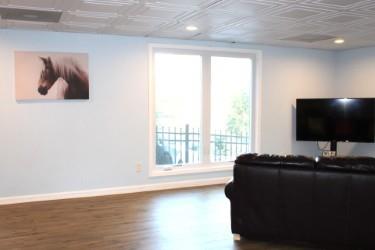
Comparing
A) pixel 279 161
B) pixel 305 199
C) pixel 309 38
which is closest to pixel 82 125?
pixel 279 161

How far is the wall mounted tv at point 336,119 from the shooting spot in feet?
20.3

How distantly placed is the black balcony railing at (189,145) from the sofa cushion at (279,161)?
2.63 meters

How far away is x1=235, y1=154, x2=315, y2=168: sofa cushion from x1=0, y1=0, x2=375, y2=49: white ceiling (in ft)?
4.72

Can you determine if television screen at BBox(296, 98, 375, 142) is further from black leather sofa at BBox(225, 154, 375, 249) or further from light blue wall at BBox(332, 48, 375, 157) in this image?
black leather sofa at BBox(225, 154, 375, 249)

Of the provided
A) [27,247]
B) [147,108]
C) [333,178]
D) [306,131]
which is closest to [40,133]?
[147,108]

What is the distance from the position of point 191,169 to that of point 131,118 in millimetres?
1281

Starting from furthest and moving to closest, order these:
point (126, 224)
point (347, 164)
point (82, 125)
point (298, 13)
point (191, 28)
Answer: point (82, 125)
point (191, 28)
point (126, 224)
point (298, 13)
point (347, 164)

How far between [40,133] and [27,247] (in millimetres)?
1969

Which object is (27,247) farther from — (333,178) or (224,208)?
(333,178)

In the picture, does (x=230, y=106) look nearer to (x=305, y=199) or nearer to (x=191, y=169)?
(x=191, y=169)

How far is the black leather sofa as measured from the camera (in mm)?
3158

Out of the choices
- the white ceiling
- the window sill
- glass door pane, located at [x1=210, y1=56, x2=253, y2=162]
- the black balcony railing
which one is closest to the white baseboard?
the window sill

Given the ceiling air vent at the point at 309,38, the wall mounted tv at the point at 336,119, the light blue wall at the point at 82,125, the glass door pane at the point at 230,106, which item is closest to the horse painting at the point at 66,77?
the light blue wall at the point at 82,125

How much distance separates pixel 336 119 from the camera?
6363 millimetres
